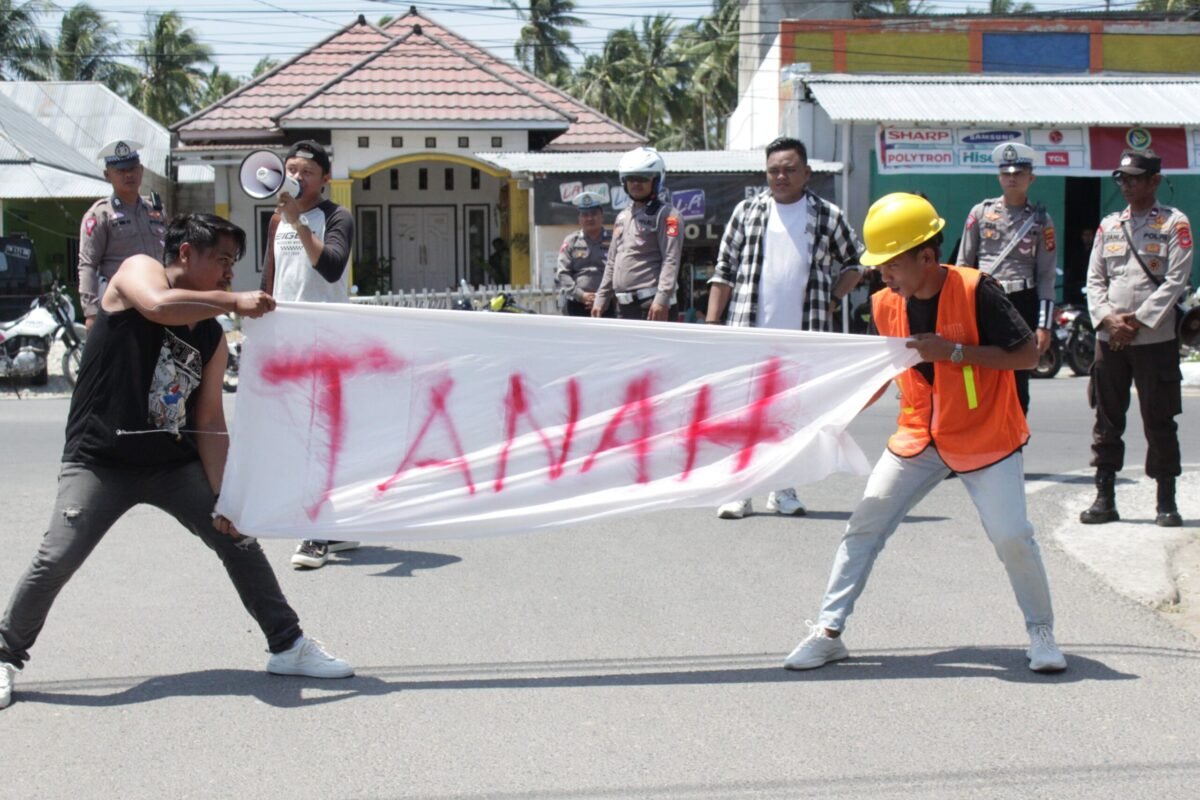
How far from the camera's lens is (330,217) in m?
6.76

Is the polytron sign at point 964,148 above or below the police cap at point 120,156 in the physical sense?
above

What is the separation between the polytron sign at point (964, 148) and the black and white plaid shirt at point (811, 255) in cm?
1398

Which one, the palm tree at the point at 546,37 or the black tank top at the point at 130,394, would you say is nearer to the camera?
the black tank top at the point at 130,394

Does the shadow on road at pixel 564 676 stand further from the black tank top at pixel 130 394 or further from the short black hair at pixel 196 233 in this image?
the short black hair at pixel 196 233

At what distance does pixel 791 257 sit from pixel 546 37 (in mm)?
50506

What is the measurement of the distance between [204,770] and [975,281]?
119 inches

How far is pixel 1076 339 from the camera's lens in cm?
1775

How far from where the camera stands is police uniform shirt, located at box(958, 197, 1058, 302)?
27.4ft

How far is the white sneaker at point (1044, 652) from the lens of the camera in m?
5.03

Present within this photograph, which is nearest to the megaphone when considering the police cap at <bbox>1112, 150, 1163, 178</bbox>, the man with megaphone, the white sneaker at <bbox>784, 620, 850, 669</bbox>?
the man with megaphone

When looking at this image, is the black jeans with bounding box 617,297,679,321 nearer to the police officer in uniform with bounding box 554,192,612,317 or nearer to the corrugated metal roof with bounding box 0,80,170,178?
the police officer in uniform with bounding box 554,192,612,317

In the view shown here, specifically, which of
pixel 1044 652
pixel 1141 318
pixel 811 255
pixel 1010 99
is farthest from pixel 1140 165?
pixel 1010 99

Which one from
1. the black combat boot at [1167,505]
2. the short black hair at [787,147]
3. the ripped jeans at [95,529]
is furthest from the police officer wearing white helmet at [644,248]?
the ripped jeans at [95,529]

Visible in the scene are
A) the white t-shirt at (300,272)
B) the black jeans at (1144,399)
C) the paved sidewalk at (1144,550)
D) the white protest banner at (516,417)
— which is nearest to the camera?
the white protest banner at (516,417)
